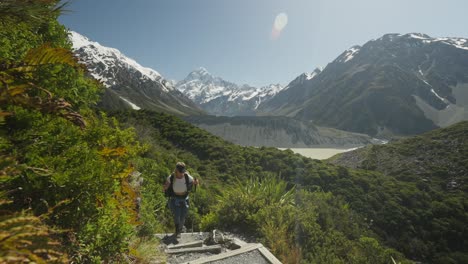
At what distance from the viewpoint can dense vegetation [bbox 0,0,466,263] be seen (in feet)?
7.06

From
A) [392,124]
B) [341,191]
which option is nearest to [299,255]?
[341,191]

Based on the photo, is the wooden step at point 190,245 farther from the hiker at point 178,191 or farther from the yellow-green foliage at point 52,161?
the yellow-green foliage at point 52,161

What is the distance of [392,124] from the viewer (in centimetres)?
12700

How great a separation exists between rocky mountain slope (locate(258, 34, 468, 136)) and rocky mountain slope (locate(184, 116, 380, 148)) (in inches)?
2358

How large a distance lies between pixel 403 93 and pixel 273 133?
101 metres

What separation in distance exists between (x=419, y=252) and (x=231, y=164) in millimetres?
13116

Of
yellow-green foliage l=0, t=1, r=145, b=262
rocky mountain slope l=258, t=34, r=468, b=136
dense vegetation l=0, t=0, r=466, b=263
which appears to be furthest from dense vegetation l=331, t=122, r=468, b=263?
rocky mountain slope l=258, t=34, r=468, b=136

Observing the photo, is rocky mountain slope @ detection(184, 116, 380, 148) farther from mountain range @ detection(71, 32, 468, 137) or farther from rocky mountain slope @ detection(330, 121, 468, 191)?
mountain range @ detection(71, 32, 468, 137)

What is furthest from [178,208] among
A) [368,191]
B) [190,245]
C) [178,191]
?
[368,191]

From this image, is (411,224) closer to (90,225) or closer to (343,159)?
(90,225)

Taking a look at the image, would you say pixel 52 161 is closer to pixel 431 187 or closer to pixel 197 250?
pixel 197 250

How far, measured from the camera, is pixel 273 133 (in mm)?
73750

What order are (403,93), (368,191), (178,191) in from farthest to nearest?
1. (403,93)
2. (368,191)
3. (178,191)

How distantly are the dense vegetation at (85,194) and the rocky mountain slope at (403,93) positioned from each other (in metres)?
129
